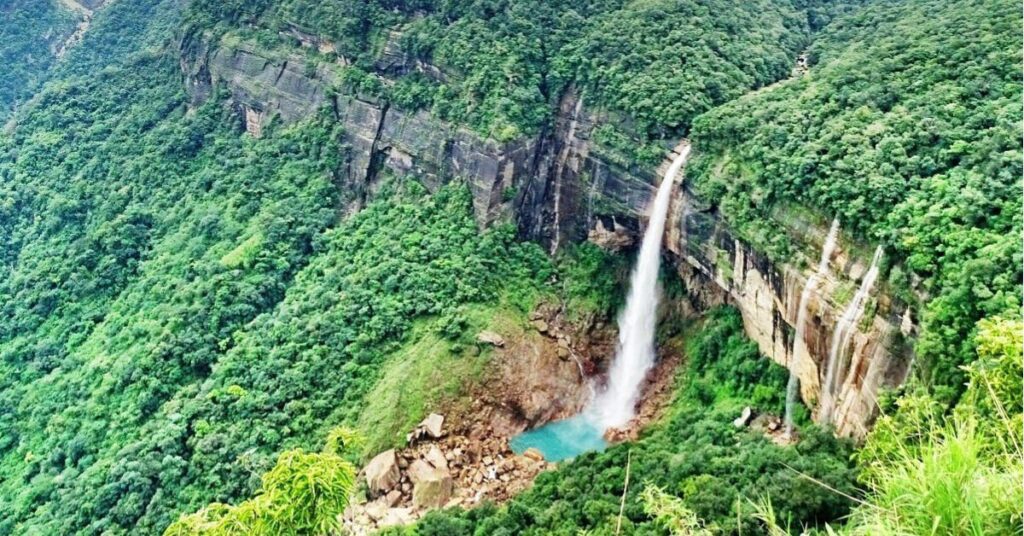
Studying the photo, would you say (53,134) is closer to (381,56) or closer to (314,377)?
(381,56)

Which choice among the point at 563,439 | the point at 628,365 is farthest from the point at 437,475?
the point at 628,365

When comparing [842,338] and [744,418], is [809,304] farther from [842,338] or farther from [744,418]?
[744,418]

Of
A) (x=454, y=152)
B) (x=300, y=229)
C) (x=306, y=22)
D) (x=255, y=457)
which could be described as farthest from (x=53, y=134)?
(x=255, y=457)

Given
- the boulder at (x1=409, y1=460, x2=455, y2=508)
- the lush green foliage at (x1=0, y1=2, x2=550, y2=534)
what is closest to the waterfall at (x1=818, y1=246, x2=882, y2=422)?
the boulder at (x1=409, y1=460, x2=455, y2=508)

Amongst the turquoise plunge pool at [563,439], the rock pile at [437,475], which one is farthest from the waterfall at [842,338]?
the rock pile at [437,475]

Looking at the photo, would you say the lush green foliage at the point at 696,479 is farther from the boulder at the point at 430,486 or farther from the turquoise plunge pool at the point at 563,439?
the turquoise plunge pool at the point at 563,439

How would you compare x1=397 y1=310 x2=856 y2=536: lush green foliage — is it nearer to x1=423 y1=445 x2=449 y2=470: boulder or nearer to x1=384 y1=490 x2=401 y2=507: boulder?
x1=384 y1=490 x2=401 y2=507: boulder
